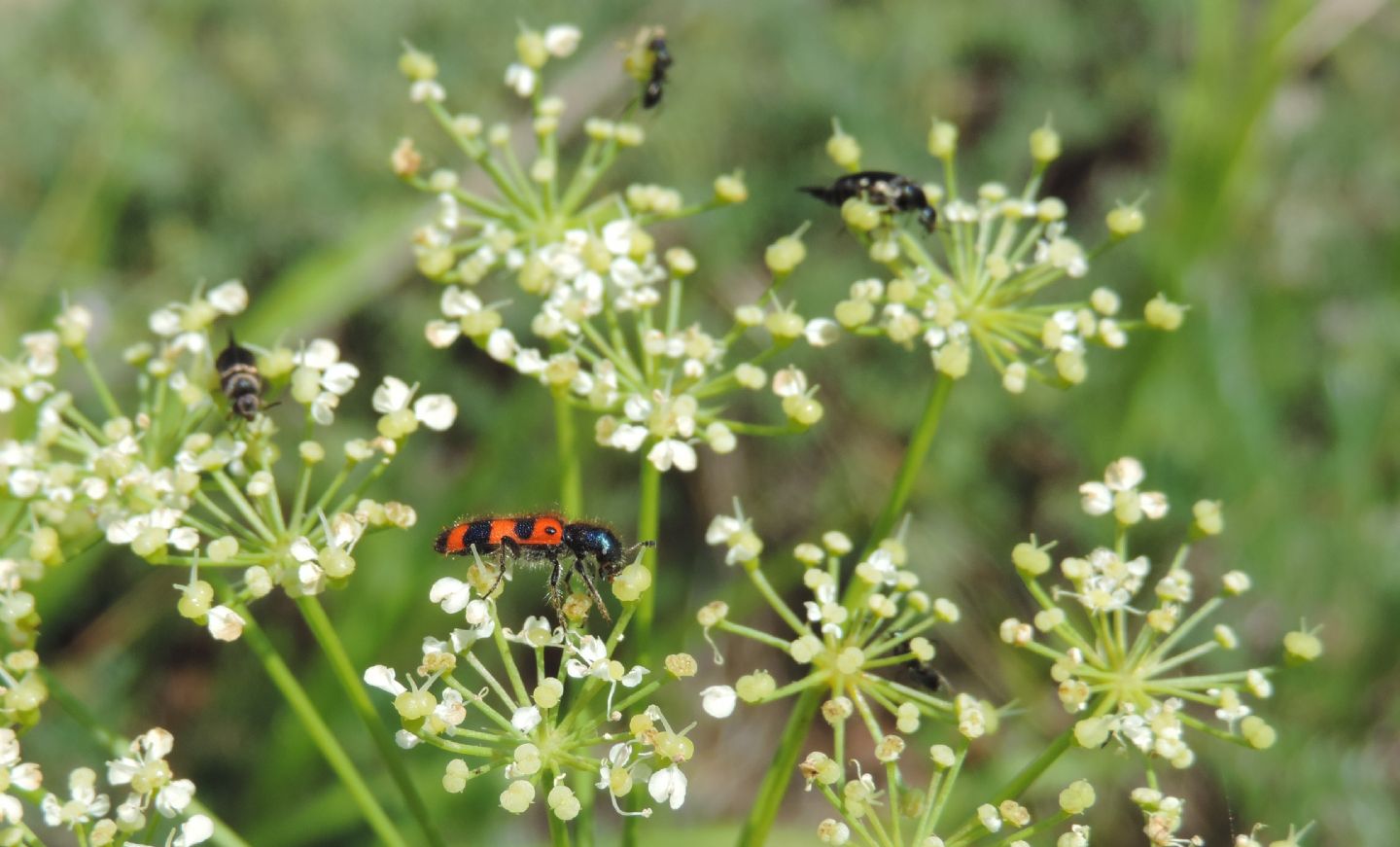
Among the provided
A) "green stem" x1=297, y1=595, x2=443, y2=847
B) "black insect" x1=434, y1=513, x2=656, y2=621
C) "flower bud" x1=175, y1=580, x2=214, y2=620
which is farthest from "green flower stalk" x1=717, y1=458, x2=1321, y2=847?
"flower bud" x1=175, y1=580, x2=214, y2=620

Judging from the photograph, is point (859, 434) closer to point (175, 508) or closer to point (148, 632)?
point (148, 632)

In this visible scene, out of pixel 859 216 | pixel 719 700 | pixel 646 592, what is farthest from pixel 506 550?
pixel 859 216

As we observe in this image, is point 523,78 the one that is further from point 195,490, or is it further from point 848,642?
Answer: point 848,642

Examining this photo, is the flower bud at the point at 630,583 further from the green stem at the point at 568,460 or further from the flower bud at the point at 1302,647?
the flower bud at the point at 1302,647

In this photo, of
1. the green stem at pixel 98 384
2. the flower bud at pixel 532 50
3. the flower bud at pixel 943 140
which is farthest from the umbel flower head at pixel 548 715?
the flower bud at pixel 532 50

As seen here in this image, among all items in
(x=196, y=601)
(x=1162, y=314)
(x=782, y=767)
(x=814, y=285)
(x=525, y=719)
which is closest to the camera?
(x=525, y=719)
